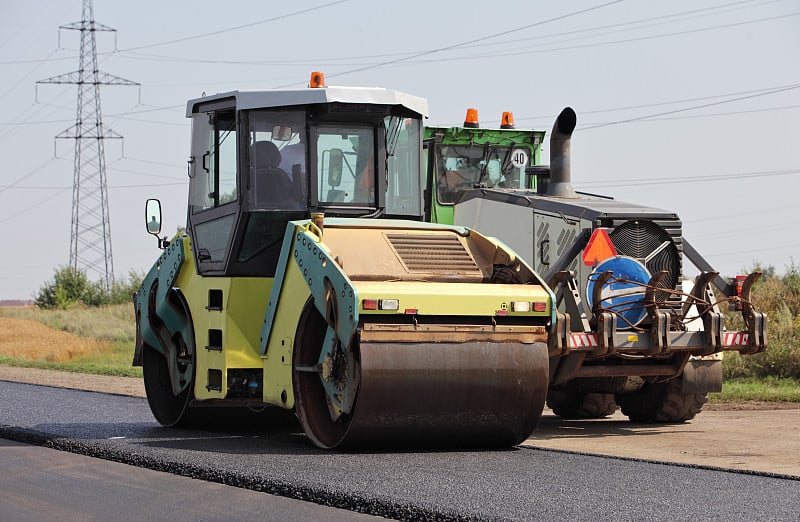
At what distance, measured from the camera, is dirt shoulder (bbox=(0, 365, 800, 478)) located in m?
9.55

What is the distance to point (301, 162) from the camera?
1062 cm

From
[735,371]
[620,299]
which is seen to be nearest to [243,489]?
[620,299]

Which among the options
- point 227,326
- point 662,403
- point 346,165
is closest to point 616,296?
point 662,403

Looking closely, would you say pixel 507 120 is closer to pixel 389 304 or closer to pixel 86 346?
pixel 389 304

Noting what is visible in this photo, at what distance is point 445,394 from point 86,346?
2814 cm

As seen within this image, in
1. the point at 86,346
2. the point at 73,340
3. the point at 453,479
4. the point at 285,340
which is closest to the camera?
the point at 453,479

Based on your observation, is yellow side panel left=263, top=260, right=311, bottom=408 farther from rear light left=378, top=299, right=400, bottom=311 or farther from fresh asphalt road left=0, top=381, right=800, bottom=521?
rear light left=378, top=299, right=400, bottom=311

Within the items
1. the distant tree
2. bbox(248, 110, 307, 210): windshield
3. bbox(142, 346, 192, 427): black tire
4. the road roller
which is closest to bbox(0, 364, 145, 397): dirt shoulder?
bbox(142, 346, 192, 427): black tire

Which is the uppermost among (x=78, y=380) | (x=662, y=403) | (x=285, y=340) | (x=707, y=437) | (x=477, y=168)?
(x=477, y=168)

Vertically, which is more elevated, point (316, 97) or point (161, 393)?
point (316, 97)

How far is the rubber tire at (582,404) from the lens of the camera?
1345 cm

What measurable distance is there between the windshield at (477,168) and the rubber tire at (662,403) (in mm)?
3155

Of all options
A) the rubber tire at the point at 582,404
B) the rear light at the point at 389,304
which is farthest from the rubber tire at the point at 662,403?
the rear light at the point at 389,304

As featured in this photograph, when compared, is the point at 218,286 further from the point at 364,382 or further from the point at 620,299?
the point at 620,299
